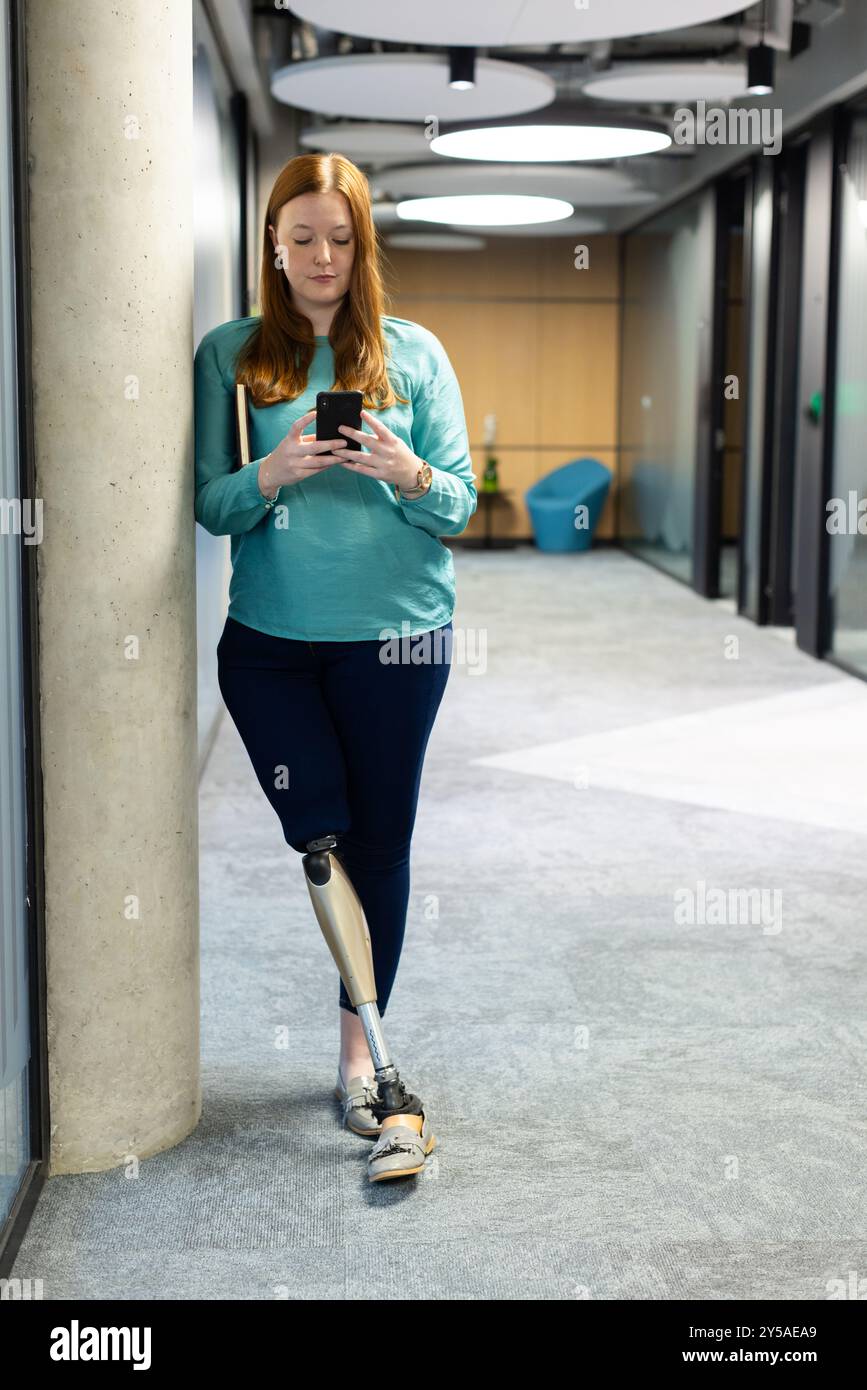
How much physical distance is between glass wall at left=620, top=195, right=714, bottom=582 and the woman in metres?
9.00

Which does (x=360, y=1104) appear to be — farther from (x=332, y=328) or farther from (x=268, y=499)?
(x=332, y=328)

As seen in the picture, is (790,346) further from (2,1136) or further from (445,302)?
(2,1136)

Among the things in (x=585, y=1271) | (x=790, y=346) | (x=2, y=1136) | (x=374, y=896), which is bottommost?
(x=585, y=1271)

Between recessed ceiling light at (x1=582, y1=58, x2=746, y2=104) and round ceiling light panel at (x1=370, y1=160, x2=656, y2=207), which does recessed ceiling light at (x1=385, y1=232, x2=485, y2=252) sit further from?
recessed ceiling light at (x1=582, y1=58, x2=746, y2=104)

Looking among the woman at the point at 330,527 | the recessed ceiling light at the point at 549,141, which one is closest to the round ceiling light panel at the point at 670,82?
the recessed ceiling light at the point at 549,141

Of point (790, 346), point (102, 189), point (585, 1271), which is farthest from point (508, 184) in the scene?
point (585, 1271)

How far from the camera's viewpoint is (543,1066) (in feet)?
10.6

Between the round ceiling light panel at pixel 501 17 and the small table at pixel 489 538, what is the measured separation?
31.0 feet

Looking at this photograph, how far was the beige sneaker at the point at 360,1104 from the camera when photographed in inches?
112

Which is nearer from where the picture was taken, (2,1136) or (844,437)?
(2,1136)

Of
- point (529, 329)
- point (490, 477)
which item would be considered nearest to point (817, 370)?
point (490, 477)

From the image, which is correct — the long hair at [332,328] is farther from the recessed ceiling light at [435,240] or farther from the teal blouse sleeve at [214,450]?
the recessed ceiling light at [435,240]

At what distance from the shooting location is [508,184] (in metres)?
11.0

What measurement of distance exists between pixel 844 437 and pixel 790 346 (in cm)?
124
